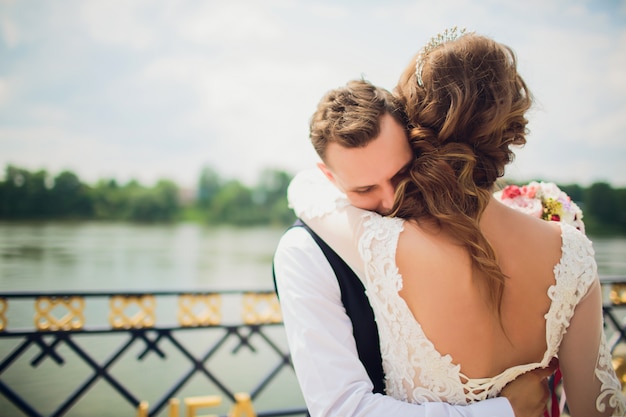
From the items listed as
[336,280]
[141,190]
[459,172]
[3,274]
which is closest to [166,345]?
[3,274]

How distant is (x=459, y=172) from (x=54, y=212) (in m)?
9.83

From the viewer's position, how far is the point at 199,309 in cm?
266

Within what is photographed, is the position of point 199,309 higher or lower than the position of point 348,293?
lower

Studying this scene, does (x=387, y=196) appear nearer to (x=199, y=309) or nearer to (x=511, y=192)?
(x=511, y=192)

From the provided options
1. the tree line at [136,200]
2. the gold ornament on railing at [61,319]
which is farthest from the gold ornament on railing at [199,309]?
the tree line at [136,200]

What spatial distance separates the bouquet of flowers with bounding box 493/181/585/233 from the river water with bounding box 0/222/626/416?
1.86 metres

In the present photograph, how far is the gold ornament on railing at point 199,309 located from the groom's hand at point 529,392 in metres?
1.93

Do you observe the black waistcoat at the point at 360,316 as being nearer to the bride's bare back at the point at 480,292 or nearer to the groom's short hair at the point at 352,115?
the bride's bare back at the point at 480,292

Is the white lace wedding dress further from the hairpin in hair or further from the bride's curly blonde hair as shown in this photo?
the hairpin in hair

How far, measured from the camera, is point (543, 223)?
1.20m

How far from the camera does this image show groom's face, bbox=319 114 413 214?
121 centimetres

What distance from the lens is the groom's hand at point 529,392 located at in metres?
1.15

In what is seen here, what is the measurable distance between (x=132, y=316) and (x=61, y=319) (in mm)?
411

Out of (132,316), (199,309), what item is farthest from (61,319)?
(199,309)
